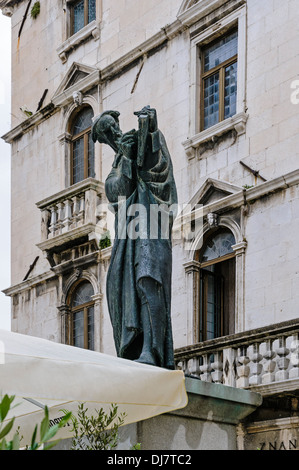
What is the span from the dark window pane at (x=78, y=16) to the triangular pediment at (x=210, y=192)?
20.2ft

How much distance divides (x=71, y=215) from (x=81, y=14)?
4.53 m

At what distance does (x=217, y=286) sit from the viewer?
659 inches

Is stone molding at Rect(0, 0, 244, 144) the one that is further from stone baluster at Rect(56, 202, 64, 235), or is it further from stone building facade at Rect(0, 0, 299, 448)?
stone baluster at Rect(56, 202, 64, 235)

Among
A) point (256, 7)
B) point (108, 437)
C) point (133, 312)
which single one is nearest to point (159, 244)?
point (133, 312)

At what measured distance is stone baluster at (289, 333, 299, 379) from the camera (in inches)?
471

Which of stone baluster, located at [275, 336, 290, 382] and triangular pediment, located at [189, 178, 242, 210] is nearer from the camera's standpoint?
stone baluster, located at [275, 336, 290, 382]

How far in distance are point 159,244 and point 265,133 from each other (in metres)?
7.01

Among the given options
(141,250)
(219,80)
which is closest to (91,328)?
(219,80)

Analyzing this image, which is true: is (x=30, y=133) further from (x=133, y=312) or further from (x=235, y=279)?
(x=133, y=312)

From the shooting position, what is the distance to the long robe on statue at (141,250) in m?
8.95

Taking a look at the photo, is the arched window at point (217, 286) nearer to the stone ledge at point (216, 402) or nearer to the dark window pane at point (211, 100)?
the dark window pane at point (211, 100)

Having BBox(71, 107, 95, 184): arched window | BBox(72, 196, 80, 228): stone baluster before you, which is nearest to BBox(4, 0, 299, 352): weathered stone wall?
BBox(71, 107, 95, 184): arched window

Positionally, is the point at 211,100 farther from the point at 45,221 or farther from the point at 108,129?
the point at 108,129

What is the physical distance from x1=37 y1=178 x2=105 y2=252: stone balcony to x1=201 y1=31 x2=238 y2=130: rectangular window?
2658 millimetres
